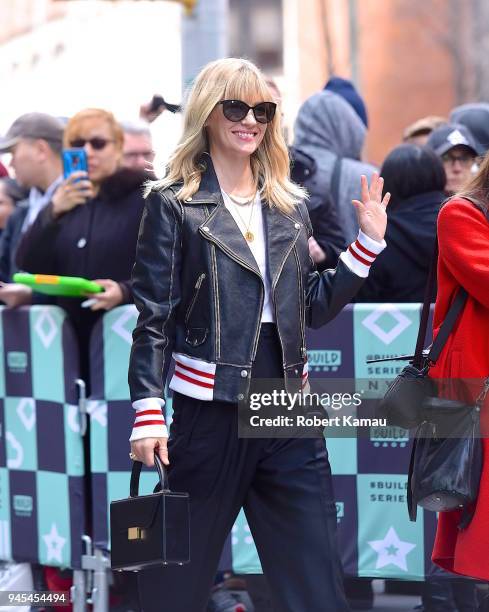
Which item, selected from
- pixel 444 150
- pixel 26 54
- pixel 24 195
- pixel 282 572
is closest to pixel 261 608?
pixel 282 572

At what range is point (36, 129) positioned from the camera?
691 centimetres

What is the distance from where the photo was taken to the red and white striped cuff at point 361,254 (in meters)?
4.02

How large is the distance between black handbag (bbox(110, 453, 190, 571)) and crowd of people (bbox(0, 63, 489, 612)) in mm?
1958

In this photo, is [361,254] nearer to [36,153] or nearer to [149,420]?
[149,420]

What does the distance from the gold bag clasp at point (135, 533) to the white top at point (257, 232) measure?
0.72 m

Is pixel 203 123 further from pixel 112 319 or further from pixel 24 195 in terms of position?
pixel 24 195

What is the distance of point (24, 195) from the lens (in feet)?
27.2

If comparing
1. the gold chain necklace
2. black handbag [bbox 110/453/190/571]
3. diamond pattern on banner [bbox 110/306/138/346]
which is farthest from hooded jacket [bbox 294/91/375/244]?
black handbag [bbox 110/453/190/571]

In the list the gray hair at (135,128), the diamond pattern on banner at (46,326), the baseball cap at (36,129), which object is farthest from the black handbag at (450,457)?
the gray hair at (135,128)

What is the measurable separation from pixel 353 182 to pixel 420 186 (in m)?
0.43

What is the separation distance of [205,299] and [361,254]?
510 millimetres
